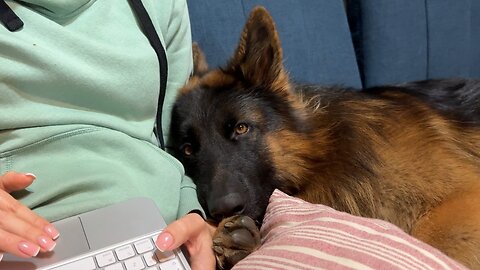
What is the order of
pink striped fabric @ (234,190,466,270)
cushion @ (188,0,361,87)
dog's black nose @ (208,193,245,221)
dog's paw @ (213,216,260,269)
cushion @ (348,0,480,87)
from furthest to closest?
1. cushion @ (348,0,480,87)
2. cushion @ (188,0,361,87)
3. dog's black nose @ (208,193,245,221)
4. dog's paw @ (213,216,260,269)
5. pink striped fabric @ (234,190,466,270)

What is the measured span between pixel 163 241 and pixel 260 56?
0.78 m

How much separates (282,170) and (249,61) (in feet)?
1.10

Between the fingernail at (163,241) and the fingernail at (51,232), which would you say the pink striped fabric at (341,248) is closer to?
the fingernail at (163,241)

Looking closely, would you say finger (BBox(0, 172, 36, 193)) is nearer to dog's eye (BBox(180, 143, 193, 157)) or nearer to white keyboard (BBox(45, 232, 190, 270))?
white keyboard (BBox(45, 232, 190, 270))

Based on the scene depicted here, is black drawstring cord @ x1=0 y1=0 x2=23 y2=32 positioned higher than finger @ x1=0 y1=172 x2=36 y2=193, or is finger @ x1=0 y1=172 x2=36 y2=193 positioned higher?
black drawstring cord @ x1=0 y1=0 x2=23 y2=32

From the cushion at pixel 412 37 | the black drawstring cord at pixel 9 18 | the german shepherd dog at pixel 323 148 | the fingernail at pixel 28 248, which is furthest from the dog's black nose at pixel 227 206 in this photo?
the cushion at pixel 412 37

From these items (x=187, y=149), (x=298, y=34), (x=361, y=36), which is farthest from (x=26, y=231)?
(x=361, y=36)

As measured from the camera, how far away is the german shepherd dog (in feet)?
4.47

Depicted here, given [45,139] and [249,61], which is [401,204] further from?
[45,139]

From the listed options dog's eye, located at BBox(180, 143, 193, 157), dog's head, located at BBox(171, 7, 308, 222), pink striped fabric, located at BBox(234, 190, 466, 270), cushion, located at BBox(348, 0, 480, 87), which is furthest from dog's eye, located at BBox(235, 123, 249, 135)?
cushion, located at BBox(348, 0, 480, 87)

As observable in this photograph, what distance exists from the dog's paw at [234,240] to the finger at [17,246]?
1.22 feet

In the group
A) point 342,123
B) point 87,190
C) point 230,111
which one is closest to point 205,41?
point 230,111

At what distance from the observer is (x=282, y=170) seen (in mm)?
1479

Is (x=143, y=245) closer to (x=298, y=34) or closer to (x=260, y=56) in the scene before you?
(x=260, y=56)
